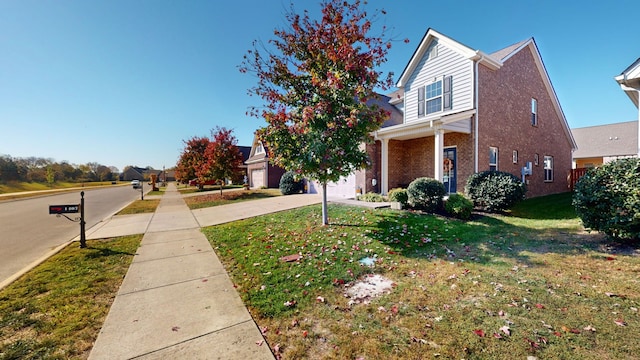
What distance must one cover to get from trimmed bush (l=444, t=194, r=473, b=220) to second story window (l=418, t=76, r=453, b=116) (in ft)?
17.9

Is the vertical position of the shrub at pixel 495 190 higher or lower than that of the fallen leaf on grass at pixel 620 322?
higher

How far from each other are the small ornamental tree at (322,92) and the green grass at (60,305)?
4.30m

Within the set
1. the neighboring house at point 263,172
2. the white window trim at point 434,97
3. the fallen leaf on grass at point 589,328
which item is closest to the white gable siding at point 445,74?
the white window trim at point 434,97

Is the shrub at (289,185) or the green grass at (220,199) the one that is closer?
the green grass at (220,199)

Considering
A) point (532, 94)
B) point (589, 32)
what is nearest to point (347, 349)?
point (589, 32)

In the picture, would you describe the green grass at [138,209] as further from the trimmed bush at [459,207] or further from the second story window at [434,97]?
the second story window at [434,97]

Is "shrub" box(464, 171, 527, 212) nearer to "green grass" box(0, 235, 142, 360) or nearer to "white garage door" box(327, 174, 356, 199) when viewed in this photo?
"white garage door" box(327, 174, 356, 199)

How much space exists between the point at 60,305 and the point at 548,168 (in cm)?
2068

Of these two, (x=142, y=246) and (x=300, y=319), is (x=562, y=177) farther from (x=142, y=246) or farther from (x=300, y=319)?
(x=142, y=246)

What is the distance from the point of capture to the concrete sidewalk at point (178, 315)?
248 cm

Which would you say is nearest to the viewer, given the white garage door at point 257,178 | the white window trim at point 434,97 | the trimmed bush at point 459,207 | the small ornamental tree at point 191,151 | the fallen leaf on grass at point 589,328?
the fallen leaf on grass at point 589,328

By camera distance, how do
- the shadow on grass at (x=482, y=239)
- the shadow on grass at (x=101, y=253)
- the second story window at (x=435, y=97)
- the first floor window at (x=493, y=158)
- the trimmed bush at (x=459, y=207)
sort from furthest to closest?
the second story window at (x=435, y=97), the first floor window at (x=493, y=158), the trimmed bush at (x=459, y=207), the shadow on grass at (x=101, y=253), the shadow on grass at (x=482, y=239)

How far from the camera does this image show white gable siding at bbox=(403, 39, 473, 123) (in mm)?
10820

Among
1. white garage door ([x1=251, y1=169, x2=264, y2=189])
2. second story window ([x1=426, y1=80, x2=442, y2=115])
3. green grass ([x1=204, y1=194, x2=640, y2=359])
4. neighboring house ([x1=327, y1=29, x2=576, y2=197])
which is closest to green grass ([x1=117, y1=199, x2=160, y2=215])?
green grass ([x1=204, y1=194, x2=640, y2=359])
